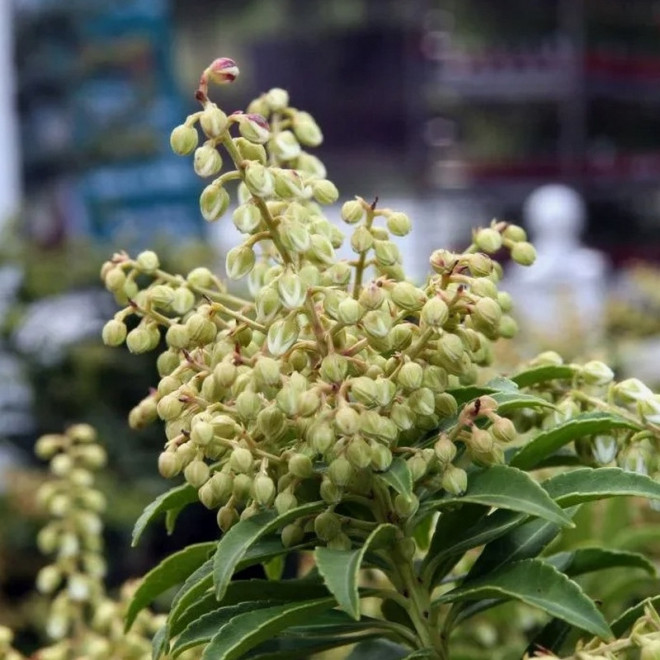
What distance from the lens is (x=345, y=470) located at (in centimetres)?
76

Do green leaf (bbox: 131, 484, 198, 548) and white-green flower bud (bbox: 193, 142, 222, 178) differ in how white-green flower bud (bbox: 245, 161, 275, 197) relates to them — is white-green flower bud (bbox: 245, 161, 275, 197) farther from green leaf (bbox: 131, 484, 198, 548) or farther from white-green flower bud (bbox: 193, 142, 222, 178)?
Answer: green leaf (bbox: 131, 484, 198, 548)

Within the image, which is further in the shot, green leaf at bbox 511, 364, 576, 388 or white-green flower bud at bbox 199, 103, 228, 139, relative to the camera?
green leaf at bbox 511, 364, 576, 388

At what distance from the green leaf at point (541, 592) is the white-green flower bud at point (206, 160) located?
0.31 metres

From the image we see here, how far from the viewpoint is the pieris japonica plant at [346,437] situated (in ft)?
2.49

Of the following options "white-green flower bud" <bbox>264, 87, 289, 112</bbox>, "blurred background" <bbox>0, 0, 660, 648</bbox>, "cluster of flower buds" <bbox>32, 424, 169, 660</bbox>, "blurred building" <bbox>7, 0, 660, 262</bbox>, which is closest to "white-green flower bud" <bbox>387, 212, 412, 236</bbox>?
"white-green flower bud" <bbox>264, 87, 289, 112</bbox>

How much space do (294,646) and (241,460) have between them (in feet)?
0.59

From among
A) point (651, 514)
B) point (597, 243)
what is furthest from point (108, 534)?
point (597, 243)

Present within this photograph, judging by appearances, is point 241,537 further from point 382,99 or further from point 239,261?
point 382,99

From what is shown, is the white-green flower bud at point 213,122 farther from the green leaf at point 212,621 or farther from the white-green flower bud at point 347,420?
the green leaf at point 212,621

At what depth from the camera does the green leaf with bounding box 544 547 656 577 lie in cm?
96

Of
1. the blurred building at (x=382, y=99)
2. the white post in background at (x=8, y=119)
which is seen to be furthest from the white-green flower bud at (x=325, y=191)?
the white post in background at (x=8, y=119)

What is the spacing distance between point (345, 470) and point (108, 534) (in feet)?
7.43

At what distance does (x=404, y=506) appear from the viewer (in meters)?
0.80

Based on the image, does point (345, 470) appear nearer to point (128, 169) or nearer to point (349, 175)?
point (128, 169)
